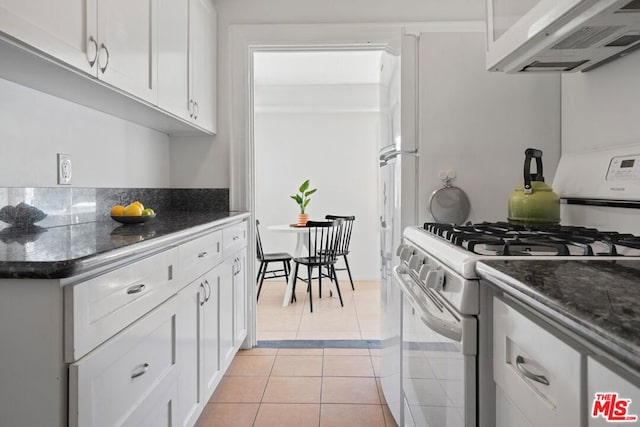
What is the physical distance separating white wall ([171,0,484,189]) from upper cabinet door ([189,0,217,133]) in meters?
0.07

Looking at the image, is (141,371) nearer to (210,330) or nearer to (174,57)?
(210,330)

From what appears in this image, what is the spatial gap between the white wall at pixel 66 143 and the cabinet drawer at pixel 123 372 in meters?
0.74

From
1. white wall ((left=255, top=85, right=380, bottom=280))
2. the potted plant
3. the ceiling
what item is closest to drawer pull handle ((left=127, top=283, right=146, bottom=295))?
the ceiling

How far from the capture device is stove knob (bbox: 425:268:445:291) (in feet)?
3.81

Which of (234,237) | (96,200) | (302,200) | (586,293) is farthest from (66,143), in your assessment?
(302,200)

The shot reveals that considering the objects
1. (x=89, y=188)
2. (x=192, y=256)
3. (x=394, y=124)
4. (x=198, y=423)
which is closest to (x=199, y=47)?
(x=89, y=188)

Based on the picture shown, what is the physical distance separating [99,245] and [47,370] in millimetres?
340

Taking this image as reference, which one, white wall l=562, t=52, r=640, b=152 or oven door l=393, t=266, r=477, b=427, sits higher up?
white wall l=562, t=52, r=640, b=152

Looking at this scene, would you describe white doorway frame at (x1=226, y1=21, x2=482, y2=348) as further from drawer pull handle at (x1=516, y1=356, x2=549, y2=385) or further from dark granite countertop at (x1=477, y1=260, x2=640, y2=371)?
drawer pull handle at (x1=516, y1=356, x2=549, y2=385)

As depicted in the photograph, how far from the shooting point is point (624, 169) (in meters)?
1.48

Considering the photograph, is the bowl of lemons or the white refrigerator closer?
the bowl of lemons

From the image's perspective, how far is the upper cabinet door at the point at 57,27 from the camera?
3.59 ft

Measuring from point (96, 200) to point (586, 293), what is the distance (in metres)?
2.01

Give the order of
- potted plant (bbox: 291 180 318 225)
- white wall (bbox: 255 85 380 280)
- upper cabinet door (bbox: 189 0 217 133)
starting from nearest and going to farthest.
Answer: upper cabinet door (bbox: 189 0 217 133), potted plant (bbox: 291 180 318 225), white wall (bbox: 255 85 380 280)
